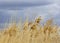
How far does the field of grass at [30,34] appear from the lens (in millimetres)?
6055

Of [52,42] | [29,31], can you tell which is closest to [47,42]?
[52,42]

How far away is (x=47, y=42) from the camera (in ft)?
21.2

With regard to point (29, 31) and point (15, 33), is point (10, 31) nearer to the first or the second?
point (15, 33)

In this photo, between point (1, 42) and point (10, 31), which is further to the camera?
point (10, 31)

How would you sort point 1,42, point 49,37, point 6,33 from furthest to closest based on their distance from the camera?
point 49,37 → point 6,33 → point 1,42

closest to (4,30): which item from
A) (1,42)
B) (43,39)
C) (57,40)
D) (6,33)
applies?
(6,33)

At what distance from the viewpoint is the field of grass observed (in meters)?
6.05

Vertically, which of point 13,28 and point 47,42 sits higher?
point 13,28

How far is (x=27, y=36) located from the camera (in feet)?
20.4

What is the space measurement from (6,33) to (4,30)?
0.68 feet

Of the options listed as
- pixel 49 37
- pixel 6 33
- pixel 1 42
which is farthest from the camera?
pixel 49 37

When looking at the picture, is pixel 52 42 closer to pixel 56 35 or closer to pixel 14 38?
pixel 56 35

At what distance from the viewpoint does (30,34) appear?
6391mm

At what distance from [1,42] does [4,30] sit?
2.06 feet
